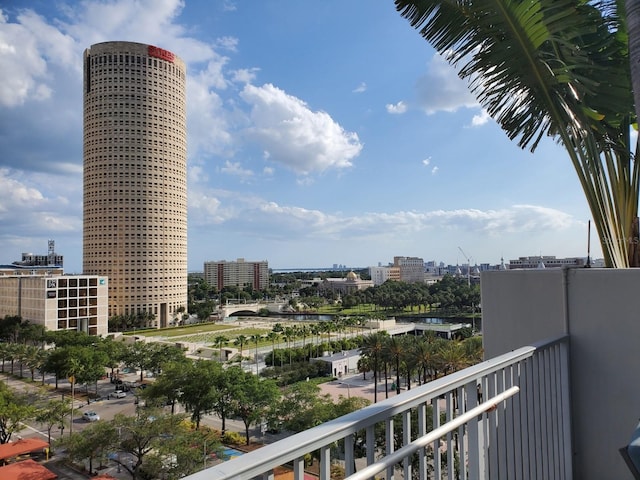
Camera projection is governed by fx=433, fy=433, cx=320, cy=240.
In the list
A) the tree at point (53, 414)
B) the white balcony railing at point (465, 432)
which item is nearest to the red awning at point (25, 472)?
the tree at point (53, 414)

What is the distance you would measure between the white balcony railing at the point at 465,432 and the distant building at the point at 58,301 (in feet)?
160

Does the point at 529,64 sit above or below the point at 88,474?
above

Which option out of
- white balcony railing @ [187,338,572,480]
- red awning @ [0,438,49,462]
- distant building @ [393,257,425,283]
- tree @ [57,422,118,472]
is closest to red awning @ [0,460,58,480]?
tree @ [57,422,118,472]

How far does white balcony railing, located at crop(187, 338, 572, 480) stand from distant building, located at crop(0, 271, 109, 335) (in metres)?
48.8

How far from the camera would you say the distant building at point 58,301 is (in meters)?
43.0

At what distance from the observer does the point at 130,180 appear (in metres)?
58.0

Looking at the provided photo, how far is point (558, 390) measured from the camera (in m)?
2.45

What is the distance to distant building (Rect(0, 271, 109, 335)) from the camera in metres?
43.0

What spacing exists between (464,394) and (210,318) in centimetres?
6354

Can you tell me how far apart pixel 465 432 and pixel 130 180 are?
205ft

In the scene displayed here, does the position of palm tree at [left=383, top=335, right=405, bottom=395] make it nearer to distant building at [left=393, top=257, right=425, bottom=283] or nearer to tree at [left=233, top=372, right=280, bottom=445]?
tree at [left=233, top=372, right=280, bottom=445]

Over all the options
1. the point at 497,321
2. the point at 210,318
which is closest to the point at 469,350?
the point at 497,321

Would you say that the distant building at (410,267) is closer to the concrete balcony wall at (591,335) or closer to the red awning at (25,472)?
the red awning at (25,472)

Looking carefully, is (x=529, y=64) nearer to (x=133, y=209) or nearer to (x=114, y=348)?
(x=114, y=348)
